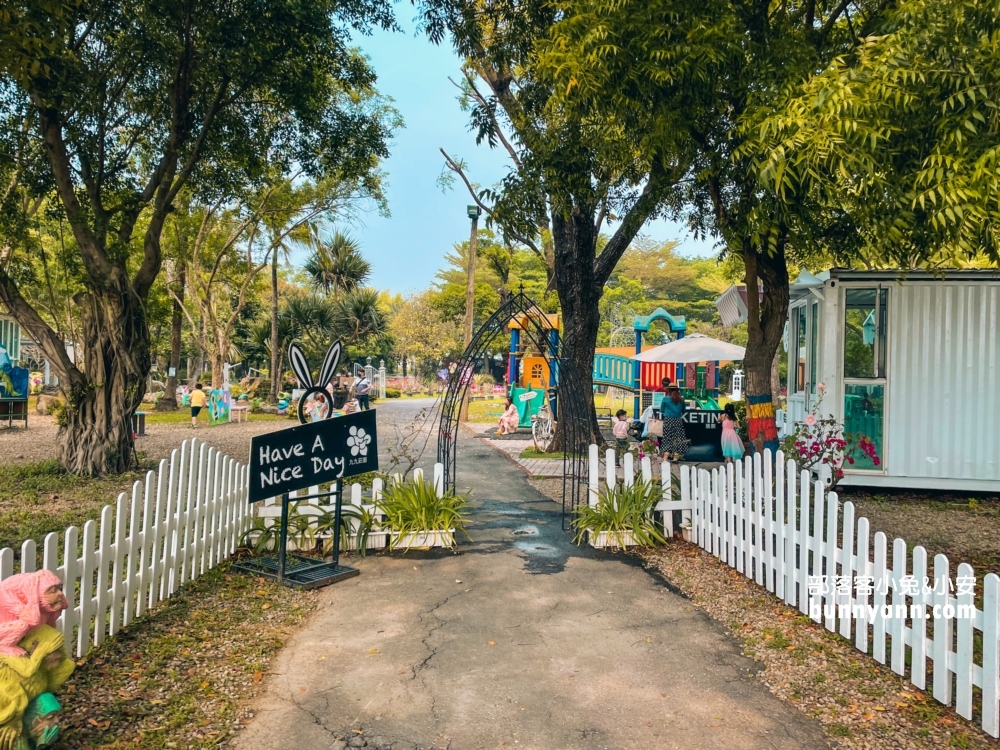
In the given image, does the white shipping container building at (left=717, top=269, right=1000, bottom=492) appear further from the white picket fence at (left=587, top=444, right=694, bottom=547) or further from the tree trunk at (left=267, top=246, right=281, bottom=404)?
the tree trunk at (left=267, top=246, right=281, bottom=404)

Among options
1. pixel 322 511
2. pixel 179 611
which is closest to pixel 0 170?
pixel 322 511

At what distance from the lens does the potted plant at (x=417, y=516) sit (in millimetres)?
6750

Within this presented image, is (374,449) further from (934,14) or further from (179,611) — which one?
(934,14)

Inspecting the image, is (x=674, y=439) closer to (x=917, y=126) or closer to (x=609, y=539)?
(x=609, y=539)

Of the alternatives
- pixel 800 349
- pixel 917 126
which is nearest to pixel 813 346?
pixel 800 349

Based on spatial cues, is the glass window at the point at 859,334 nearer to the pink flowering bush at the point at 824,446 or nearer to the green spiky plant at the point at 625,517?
the pink flowering bush at the point at 824,446

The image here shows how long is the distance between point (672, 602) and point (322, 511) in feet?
10.5

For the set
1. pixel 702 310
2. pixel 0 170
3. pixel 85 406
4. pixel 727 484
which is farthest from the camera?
pixel 702 310

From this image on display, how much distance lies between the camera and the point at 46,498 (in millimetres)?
9148

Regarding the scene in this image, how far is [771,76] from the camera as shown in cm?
623

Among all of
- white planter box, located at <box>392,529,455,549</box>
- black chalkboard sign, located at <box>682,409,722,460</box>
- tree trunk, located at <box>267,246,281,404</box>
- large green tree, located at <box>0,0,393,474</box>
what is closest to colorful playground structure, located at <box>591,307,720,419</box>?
black chalkboard sign, located at <box>682,409,722,460</box>

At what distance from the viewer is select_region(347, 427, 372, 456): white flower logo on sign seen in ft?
20.9

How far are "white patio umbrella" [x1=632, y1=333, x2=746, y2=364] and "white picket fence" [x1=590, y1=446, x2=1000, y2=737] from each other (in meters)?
10.2

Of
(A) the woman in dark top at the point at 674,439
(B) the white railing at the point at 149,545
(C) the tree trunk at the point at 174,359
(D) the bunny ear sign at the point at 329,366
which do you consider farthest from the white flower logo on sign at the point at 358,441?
(C) the tree trunk at the point at 174,359
